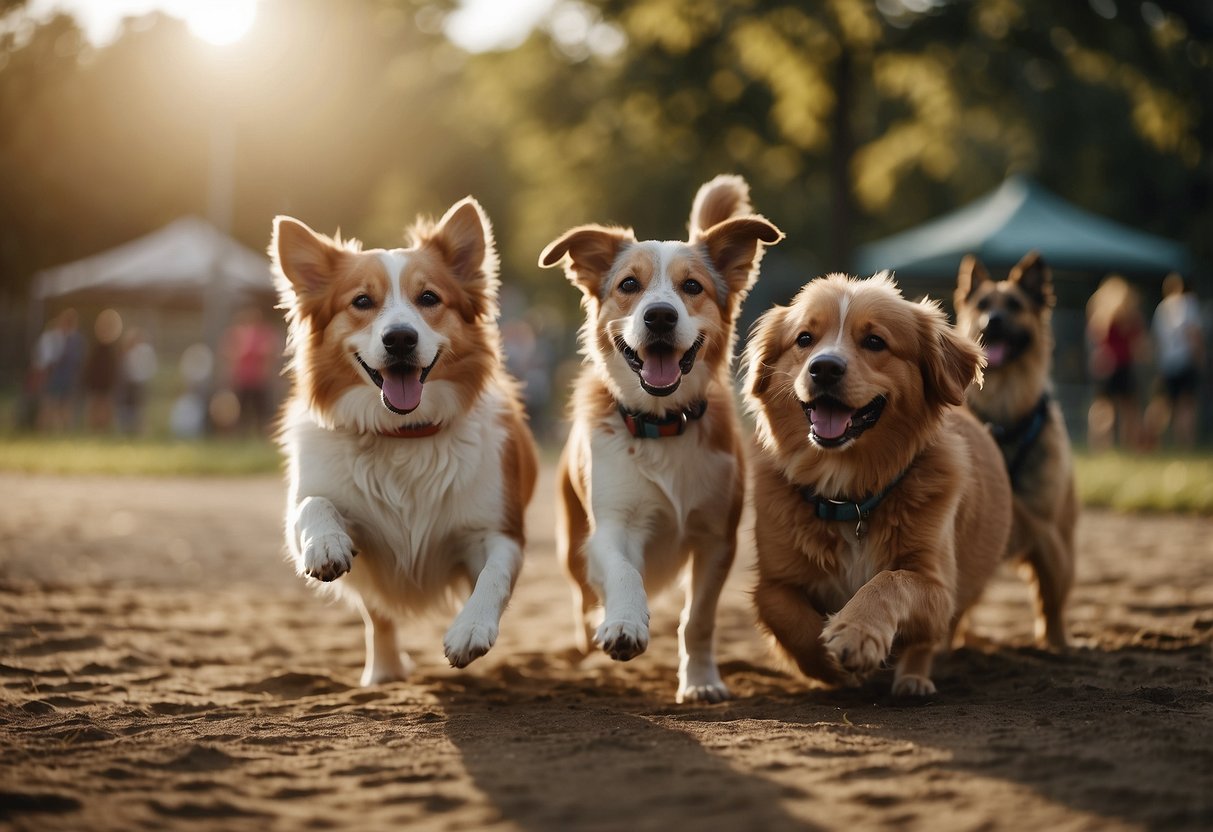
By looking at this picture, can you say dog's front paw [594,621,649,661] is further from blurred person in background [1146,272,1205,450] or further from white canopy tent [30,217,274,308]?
white canopy tent [30,217,274,308]

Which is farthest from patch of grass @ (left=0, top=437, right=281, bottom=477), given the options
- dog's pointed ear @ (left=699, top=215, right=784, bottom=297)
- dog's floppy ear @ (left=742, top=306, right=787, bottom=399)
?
dog's floppy ear @ (left=742, top=306, right=787, bottom=399)

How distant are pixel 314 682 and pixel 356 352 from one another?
4.48 feet

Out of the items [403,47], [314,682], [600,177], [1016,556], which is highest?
[403,47]

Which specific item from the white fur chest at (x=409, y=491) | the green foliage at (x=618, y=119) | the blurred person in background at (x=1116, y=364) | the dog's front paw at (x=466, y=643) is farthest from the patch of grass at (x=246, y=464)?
the dog's front paw at (x=466, y=643)

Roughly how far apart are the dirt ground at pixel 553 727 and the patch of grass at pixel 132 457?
310 inches

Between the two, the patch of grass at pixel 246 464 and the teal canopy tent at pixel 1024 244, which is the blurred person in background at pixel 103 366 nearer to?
the patch of grass at pixel 246 464

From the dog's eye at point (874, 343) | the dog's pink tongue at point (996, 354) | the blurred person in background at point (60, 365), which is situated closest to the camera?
the dog's eye at point (874, 343)

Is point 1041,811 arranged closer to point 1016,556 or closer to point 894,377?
point 894,377

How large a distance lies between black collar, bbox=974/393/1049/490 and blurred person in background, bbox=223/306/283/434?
1694cm

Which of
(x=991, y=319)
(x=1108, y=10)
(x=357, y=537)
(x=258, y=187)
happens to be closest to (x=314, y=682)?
(x=357, y=537)

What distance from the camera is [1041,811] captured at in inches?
110

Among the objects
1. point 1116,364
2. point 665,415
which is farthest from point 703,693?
point 1116,364

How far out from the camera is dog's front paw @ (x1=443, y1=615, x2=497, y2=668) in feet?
13.7

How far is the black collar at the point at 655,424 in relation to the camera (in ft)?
15.9
